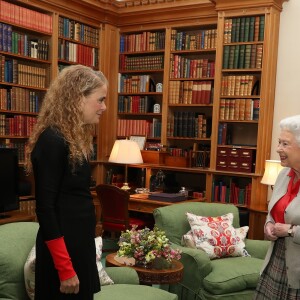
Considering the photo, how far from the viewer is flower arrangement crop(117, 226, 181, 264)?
295cm

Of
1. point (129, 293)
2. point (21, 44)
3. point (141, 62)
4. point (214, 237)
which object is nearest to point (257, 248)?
point (214, 237)

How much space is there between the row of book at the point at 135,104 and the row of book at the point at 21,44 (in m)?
1.27

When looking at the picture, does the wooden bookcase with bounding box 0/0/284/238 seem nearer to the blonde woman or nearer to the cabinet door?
the cabinet door

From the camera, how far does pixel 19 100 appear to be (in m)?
5.11

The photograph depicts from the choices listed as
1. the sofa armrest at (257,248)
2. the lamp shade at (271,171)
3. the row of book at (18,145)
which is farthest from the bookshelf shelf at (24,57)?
the sofa armrest at (257,248)

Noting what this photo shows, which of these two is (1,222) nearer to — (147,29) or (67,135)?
(67,135)

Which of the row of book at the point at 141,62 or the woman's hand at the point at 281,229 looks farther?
the row of book at the point at 141,62

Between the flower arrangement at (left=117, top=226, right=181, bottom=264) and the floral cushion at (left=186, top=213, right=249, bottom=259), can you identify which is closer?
the flower arrangement at (left=117, top=226, right=181, bottom=264)

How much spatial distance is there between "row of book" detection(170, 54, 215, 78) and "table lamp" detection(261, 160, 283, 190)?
1.43 metres

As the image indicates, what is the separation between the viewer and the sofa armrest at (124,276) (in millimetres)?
2947

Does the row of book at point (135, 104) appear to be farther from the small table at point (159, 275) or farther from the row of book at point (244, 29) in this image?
the small table at point (159, 275)

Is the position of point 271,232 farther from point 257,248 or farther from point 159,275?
point 257,248

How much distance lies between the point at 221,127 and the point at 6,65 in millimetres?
2514

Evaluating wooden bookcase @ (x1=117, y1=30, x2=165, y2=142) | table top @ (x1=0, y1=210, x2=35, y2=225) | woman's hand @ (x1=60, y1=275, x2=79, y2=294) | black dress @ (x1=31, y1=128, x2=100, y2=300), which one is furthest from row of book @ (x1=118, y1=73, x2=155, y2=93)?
woman's hand @ (x1=60, y1=275, x2=79, y2=294)
